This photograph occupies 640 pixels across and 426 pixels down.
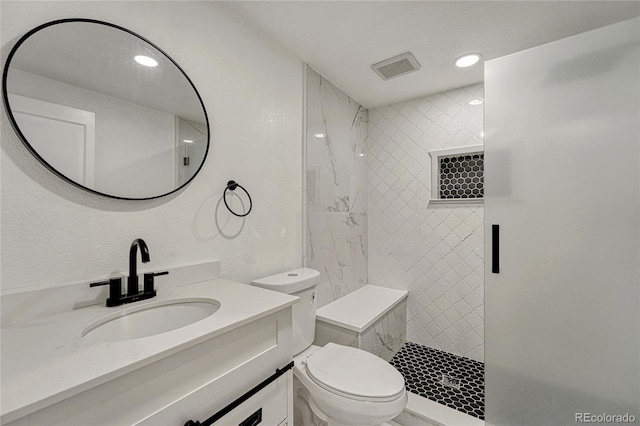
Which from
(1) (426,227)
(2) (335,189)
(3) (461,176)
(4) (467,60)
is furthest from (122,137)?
(3) (461,176)

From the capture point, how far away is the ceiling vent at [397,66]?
1.84 m

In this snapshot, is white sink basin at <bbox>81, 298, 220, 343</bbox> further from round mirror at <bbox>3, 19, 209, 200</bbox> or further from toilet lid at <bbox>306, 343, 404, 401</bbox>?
toilet lid at <bbox>306, 343, 404, 401</bbox>

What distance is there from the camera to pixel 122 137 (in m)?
1.02

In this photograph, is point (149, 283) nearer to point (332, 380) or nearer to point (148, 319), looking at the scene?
point (148, 319)

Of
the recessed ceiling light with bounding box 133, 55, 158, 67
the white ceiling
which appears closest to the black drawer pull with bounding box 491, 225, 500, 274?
the white ceiling

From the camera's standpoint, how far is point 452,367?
2.07 meters

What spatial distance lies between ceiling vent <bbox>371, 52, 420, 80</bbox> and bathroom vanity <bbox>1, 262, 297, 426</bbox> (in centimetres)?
178

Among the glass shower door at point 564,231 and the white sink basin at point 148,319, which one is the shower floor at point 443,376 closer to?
the glass shower door at point 564,231

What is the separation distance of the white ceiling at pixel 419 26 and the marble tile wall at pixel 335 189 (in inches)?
13.8

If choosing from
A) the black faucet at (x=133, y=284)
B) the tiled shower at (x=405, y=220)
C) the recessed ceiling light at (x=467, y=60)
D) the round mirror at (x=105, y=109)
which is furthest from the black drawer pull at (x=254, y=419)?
the recessed ceiling light at (x=467, y=60)

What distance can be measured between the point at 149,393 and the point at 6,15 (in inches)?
46.0

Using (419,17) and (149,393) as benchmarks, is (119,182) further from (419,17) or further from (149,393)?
(419,17)

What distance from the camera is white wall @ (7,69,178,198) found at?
33.8 inches

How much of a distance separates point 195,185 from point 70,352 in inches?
31.2
